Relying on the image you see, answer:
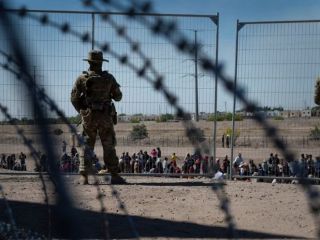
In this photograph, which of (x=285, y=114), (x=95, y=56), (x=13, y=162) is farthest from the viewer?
(x=13, y=162)

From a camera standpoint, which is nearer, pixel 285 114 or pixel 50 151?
pixel 50 151

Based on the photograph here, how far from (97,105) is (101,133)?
44 cm

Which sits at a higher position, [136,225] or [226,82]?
[226,82]

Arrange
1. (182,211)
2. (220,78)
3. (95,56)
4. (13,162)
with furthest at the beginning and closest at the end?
1. (13,162)
2. (95,56)
3. (182,211)
4. (220,78)

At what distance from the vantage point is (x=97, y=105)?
315 inches

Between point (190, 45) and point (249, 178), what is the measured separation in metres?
7.75

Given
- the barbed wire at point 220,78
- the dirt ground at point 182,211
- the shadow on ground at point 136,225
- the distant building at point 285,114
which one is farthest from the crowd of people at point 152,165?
the barbed wire at point 220,78

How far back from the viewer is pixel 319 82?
747 centimetres

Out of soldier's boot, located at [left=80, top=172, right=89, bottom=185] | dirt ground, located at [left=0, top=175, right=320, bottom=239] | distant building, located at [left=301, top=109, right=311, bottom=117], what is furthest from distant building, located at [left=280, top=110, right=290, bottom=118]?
soldier's boot, located at [left=80, top=172, right=89, bottom=185]

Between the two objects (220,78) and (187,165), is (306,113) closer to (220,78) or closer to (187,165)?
(187,165)

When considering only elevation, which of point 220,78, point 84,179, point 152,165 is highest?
point 220,78

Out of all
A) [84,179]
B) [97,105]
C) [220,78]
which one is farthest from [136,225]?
[220,78]

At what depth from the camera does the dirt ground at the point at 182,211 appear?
533 cm

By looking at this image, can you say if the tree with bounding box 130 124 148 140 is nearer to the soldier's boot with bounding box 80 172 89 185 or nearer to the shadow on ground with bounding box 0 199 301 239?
the soldier's boot with bounding box 80 172 89 185
